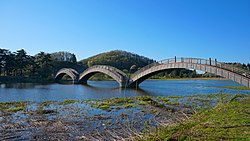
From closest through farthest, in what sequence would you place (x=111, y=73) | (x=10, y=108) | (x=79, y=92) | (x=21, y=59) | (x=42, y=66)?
(x=10, y=108) < (x=79, y=92) < (x=111, y=73) < (x=21, y=59) < (x=42, y=66)

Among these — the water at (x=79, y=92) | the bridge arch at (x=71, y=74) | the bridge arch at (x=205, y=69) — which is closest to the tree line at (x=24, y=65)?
the bridge arch at (x=71, y=74)

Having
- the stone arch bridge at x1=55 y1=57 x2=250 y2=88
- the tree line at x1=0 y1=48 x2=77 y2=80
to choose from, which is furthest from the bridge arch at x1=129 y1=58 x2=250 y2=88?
the tree line at x1=0 y1=48 x2=77 y2=80

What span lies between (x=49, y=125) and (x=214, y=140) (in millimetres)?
7784

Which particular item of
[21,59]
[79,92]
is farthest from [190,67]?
[21,59]

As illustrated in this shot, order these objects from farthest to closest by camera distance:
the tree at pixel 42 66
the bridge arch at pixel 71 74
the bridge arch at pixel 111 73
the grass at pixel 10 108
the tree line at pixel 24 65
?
the tree at pixel 42 66, the bridge arch at pixel 71 74, the tree line at pixel 24 65, the bridge arch at pixel 111 73, the grass at pixel 10 108

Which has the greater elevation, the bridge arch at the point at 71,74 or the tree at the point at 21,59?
the tree at the point at 21,59

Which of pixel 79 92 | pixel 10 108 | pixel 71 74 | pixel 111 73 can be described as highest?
pixel 111 73

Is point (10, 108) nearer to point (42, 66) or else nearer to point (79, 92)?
point (79, 92)

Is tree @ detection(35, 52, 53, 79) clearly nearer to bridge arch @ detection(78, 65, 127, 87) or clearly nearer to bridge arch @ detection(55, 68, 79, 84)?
bridge arch @ detection(55, 68, 79, 84)

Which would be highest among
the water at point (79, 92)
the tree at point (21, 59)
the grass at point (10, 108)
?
the tree at point (21, 59)

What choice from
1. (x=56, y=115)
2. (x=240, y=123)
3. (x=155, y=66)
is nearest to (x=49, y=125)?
(x=56, y=115)

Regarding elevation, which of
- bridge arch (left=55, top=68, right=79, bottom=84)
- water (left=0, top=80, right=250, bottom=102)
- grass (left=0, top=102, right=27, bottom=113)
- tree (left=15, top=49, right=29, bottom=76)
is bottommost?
grass (left=0, top=102, right=27, bottom=113)

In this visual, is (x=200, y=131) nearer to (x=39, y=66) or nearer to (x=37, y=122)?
(x=37, y=122)

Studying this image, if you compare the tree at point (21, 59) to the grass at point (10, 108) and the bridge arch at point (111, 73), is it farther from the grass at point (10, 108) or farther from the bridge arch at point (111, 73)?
the grass at point (10, 108)
